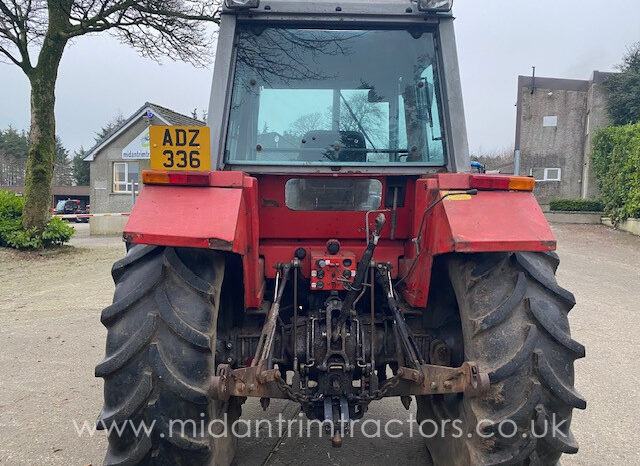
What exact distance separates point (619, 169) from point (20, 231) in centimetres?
1753

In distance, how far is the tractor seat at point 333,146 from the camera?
9.67ft

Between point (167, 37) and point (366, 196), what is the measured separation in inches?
531

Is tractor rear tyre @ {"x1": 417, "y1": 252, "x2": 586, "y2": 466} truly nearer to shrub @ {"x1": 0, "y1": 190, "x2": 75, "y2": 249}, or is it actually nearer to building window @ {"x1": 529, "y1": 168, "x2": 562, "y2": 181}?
shrub @ {"x1": 0, "y1": 190, "x2": 75, "y2": 249}

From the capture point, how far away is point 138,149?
81.0 ft

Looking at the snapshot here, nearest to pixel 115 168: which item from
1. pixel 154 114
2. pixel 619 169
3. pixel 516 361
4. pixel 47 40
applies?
pixel 154 114

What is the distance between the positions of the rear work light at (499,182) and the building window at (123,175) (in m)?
27.1

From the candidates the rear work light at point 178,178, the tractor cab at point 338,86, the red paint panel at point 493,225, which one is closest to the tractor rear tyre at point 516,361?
the red paint panel at point 493,225

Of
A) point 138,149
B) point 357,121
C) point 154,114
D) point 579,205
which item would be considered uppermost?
point 154,114

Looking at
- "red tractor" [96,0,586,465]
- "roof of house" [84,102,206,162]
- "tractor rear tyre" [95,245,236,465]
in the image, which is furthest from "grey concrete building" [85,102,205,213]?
"tractor rear tyre" [95,245,236,465]

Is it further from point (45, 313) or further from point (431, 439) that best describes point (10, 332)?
point (431, 439)

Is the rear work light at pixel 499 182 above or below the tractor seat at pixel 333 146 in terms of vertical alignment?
below

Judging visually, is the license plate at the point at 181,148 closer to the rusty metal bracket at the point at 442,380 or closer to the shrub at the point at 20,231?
the rusty metal bracket at the point at 442,380

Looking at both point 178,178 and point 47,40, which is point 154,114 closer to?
point 47,40

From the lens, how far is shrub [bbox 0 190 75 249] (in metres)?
12.9
